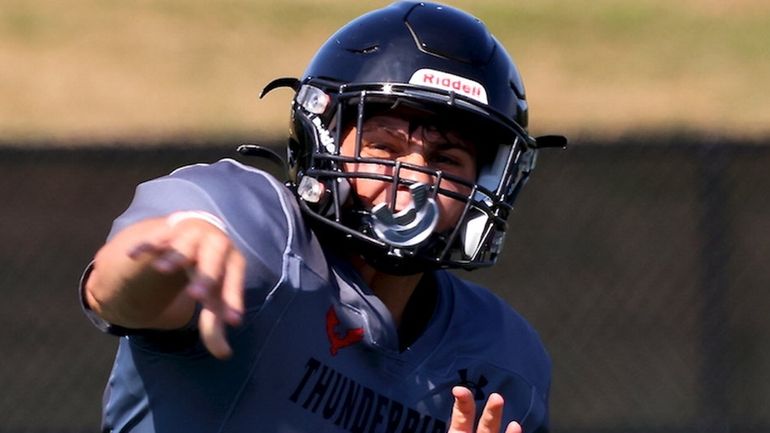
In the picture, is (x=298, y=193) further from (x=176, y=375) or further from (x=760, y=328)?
(x=760, y=328)

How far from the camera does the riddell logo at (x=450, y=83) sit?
9.44ft

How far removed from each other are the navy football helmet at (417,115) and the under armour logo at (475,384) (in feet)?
0.70

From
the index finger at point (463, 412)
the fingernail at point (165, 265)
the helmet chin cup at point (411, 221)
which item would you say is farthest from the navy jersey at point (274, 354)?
the fingernail at point (165, 265)

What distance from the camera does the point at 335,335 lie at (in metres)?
2.67

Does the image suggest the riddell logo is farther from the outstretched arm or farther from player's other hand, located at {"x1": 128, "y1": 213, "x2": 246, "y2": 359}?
player's other hand, located at {"x1": 128, "y1": 213, "x2": 246, "y2": 359}

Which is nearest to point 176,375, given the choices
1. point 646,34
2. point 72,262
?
point 72,262

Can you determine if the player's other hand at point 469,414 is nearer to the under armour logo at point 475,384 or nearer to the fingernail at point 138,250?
the under armour logo at point 475,384

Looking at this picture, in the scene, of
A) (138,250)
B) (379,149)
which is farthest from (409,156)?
(138,250)

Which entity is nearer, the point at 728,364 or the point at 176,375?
the point at 176,375

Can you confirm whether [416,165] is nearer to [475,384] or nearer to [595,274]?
[475,384]

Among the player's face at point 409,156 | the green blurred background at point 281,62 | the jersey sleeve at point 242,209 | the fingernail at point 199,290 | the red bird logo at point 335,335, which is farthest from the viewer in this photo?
the green blurred background at point 281,62

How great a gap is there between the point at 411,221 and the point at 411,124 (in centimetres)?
23

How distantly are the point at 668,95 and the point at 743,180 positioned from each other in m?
5.96

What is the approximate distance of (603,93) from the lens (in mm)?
12867
